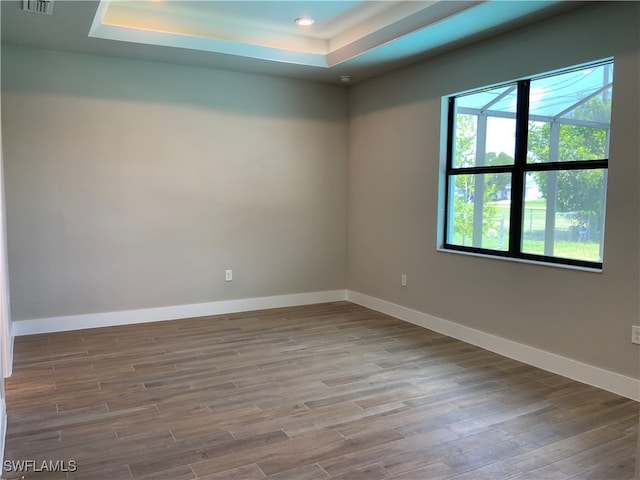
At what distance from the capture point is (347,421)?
9.00ft

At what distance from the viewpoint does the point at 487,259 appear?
4043mm

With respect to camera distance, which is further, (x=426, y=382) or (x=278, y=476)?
(x=426, y=382)

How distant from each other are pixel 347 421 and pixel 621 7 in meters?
3.05

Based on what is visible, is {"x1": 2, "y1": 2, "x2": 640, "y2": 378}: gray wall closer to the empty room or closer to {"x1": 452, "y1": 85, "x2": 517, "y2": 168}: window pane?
the empty room

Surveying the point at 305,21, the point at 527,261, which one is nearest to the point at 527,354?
the point at 527,261

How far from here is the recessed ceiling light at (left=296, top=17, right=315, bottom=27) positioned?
4.25 meters

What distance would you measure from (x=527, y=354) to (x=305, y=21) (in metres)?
3.33

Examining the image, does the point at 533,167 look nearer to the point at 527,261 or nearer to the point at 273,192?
the point at 527,261

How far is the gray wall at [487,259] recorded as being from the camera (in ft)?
10.1

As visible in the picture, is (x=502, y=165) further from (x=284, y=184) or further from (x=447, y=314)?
(x=284, y=184)

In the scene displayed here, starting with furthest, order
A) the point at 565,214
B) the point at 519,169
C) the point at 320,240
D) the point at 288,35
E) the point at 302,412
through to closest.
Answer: the point at 320,240
the point at 288,35
the point at 519,169
the point at 565,214
the point at 302,412

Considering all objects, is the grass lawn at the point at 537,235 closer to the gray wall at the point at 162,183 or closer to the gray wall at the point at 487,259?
the gray wall at the point at 487,259

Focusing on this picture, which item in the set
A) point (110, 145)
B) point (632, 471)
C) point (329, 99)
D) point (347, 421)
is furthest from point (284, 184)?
point (632, 471)

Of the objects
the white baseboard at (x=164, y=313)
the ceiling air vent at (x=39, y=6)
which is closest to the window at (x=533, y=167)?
the white baseboard at (x=164, y=313)
